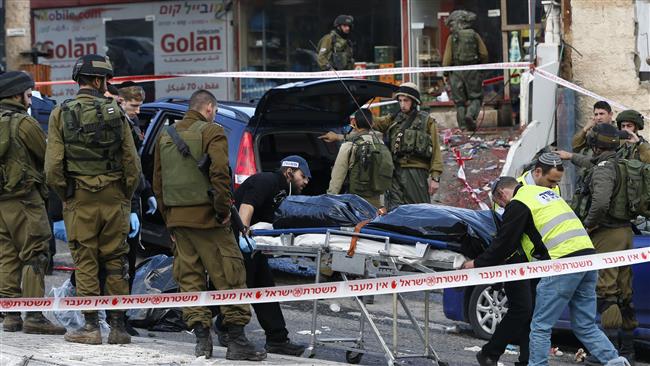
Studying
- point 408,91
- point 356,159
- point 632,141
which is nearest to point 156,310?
point 356,159

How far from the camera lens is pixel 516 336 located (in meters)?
8.34

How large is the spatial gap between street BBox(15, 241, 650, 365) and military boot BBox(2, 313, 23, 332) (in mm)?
191

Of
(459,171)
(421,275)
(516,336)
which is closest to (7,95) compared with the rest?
(421,275)

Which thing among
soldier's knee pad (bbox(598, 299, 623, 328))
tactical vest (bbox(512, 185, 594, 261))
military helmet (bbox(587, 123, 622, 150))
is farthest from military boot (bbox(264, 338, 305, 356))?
military helmet (bbox(587, 123, 622, 150))

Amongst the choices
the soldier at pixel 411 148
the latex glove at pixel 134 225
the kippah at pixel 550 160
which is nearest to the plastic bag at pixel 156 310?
the latex glove at pixel 134 225

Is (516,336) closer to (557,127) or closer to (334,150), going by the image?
(334,150)

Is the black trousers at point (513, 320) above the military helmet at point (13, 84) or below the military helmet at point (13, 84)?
below

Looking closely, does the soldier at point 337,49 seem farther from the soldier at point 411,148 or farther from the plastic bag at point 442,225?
the plastic bag at point 442,225

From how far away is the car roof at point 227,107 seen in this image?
11.6 meters

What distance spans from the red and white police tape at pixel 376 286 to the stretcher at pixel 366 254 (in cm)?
24

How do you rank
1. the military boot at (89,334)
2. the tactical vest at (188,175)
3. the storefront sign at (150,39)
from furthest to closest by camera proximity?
the storefront sign at (150,39)
the military boot at (89,334)
the tactical vest at (188,175)

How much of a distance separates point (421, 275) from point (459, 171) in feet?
23.4

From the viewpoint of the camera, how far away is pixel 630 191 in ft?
30.0

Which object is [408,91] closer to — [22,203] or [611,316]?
[611,316]
